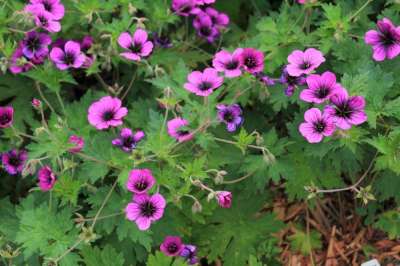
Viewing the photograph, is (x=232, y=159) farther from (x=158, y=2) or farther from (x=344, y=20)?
(x=158, y=2)

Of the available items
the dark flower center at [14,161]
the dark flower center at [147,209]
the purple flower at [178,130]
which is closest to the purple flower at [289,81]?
the purple flower at [178,130]

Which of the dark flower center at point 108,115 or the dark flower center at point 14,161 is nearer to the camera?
the dark flower center at point 108,115

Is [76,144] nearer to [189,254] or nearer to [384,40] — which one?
[189,254]

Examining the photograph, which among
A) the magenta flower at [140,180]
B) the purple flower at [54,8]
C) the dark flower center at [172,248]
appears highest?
the purple flower at [54,8]

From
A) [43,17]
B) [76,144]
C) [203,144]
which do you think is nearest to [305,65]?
[203,144]

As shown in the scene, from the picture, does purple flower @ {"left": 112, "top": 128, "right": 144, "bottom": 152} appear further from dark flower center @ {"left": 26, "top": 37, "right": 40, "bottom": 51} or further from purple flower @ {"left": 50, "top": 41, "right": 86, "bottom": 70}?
dark flower center @ {"left": 26, "top": 37, "right": 40, "bottom": 51}

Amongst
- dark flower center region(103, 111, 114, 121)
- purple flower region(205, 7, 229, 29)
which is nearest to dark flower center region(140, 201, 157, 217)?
dark flower center region(103, 111, 114, 121)

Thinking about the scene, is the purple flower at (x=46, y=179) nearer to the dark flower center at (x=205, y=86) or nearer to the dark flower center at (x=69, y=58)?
the dark flower center at (x=69, y=58)
